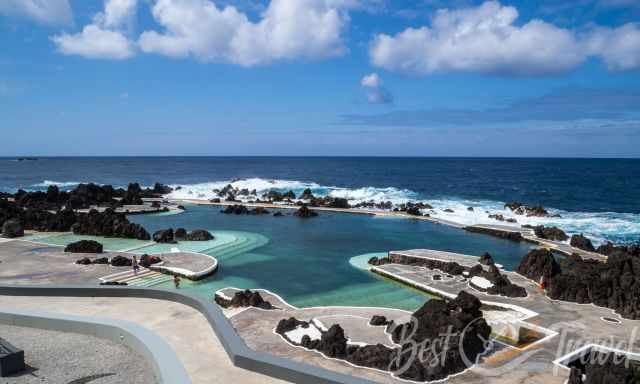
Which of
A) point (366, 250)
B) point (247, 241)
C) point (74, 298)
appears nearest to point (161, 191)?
point (247, 241)

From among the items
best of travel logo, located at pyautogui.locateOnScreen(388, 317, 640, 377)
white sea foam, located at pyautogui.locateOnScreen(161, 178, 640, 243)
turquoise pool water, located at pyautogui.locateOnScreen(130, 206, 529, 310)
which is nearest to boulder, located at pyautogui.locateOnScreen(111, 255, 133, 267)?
turquoise pool water, located at pyautogui.locateOnScreen(130, 206, 529, 310)

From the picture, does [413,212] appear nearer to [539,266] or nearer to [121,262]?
[539,266]

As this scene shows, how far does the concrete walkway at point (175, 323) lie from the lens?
7645mm

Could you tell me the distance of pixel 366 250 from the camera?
33000 millimetres

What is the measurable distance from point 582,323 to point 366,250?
17.1 metres

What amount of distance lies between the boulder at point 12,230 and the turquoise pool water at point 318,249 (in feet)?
32.5

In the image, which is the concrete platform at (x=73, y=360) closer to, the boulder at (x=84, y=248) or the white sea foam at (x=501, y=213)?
the boulder at (x=84, y=248)

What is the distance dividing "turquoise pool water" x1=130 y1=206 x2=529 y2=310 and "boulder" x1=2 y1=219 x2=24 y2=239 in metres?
9.91

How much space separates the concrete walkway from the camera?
7645mm

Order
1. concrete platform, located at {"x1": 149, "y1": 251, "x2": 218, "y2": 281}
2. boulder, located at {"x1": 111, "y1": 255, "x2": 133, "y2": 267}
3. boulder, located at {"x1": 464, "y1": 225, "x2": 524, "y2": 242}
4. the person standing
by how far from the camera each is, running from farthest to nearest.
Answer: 1. boulder, located at {"x1": 464, "y1": 225, "x2": 524, "y2": 242}
2. boulder, located at {"x1": 111, "y1": 255, "x2": 133, "y2": 267}
3. concrete platform, located at {"x1": 149, "y1": 251, "x2": 218, "y2": 281}
4. the person standing

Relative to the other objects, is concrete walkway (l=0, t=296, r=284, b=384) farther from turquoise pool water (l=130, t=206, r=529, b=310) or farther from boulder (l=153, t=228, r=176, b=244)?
boulder (l=153, t=228, r=176, b=244)

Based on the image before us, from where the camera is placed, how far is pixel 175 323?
1002 cm

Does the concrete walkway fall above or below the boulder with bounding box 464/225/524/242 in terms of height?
above

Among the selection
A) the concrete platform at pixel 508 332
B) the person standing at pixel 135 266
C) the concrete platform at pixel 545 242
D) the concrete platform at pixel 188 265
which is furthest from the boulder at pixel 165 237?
the concrete platform at pixel 545 242
